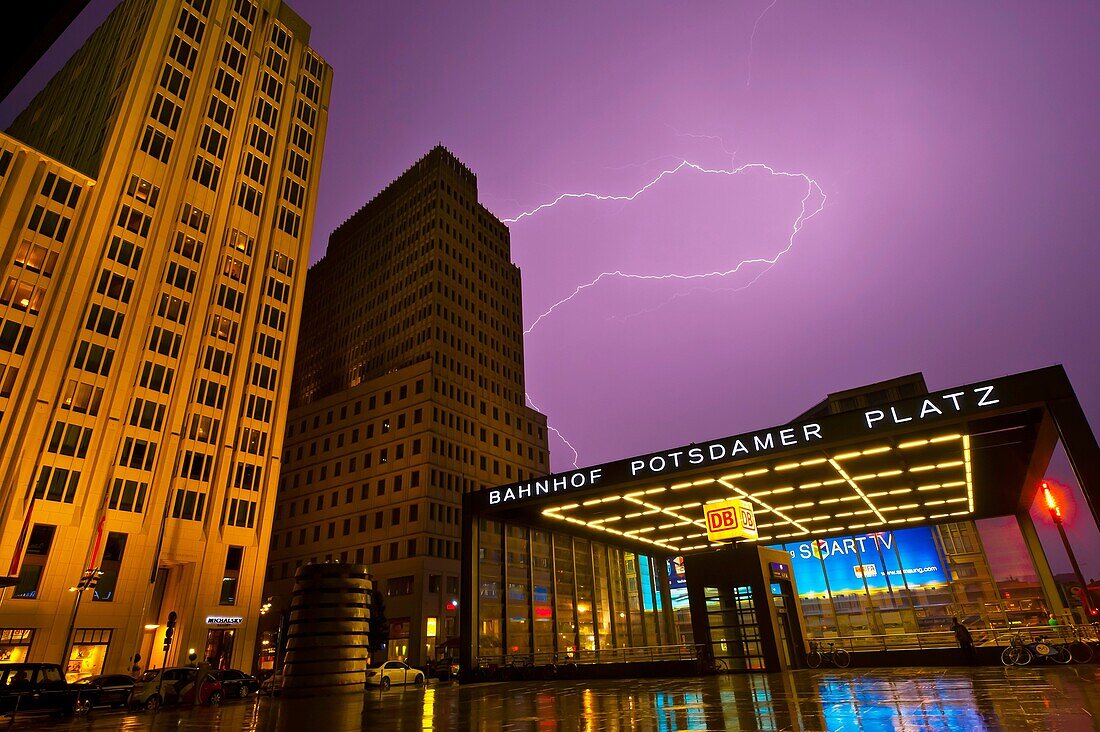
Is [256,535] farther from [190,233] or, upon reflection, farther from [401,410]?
[190,233]

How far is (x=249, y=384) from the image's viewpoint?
60688 mm

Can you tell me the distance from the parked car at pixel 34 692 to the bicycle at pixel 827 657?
29615 mm

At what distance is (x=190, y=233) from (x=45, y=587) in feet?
111

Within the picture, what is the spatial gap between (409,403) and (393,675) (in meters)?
44.8

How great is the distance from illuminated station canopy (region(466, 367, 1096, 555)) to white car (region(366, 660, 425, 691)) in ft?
36.8

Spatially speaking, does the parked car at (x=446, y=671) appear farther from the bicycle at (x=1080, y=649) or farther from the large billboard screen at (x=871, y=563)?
the bicycle at (x=1080, y=649)

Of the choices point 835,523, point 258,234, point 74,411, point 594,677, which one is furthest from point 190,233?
point 835,523

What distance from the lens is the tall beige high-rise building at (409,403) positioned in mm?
68938

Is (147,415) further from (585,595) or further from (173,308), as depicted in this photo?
(585,595)

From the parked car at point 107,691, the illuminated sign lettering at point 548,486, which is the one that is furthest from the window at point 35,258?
the illuminated sign lettering at point 548,486

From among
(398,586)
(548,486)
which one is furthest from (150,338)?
(548,486)

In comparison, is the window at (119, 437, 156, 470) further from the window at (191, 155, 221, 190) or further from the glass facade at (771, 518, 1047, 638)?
the glass facade at (771, 518, 1047, 638)

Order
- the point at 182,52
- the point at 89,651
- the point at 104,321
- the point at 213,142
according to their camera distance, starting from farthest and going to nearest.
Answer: the point at 213,142
the point at 182,52
the point at 104,321
the point at 89,651

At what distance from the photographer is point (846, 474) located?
2762 cm
